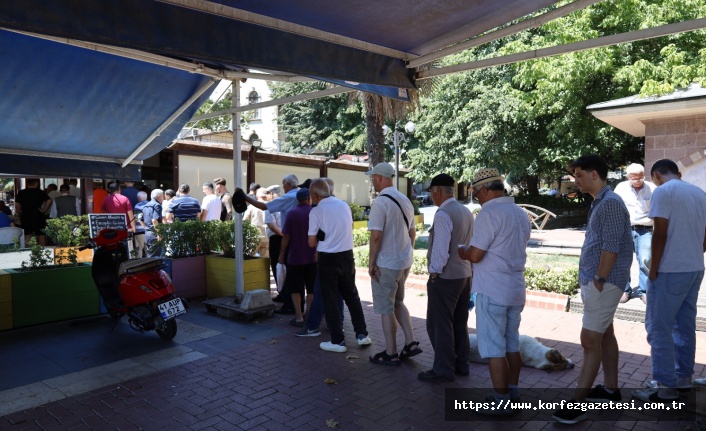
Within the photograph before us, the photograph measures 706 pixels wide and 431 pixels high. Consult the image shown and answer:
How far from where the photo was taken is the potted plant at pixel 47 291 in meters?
6.21

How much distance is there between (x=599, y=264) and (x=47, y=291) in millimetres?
6338

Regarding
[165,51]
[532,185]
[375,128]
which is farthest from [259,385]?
[532,185]

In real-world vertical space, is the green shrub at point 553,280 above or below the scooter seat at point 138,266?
below

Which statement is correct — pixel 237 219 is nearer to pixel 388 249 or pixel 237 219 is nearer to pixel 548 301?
pixel 388 249

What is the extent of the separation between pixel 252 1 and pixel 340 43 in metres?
0.90

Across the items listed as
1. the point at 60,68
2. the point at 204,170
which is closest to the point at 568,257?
the point at 60,68

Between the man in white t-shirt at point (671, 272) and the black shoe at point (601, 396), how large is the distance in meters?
0.23

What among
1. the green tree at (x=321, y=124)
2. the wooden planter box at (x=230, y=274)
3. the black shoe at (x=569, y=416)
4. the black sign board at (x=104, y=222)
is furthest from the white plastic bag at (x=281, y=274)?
the green tree at (x=321, y=124)

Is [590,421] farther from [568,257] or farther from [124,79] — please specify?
[568,257]

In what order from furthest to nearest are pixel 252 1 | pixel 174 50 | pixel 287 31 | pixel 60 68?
pixel 60 68 < pixel 287 31 < pixel 252 1 < pixel 174 50

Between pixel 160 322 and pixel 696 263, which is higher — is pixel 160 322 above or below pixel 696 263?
below

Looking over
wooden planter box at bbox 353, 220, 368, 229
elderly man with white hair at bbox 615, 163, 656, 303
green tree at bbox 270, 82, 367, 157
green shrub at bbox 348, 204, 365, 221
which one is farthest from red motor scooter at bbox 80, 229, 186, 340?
green tree at bbox 270, 82, 367, 157

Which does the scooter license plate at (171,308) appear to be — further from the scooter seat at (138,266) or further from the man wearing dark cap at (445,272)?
the man wearing dark cap at (445,272)

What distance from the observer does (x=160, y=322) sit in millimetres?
5633
